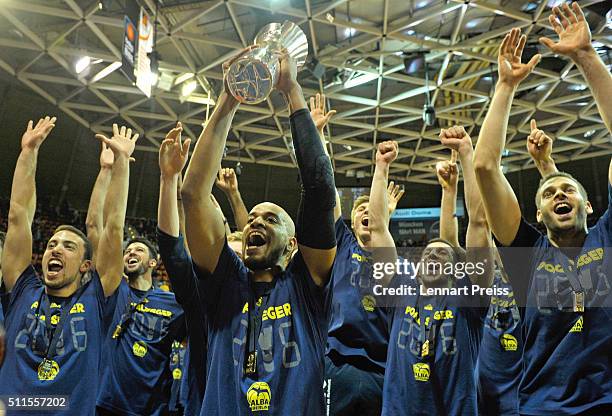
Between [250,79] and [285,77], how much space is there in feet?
0.51

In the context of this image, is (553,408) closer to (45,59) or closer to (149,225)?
(45,59)

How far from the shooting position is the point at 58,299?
309cm

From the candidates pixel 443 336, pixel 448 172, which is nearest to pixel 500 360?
pixel 443 336

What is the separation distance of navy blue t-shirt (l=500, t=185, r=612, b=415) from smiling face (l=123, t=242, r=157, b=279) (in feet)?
9.17

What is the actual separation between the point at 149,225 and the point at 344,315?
13.2 meters

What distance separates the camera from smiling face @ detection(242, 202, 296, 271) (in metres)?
2.17

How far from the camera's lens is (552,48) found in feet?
7.85

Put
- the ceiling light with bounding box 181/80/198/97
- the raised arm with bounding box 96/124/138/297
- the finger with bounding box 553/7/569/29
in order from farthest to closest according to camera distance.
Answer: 1. the ceiling light with bounding box 181/80/198/97
2. the raised arm with bounding box 96/124/138/297
3. the finger with bounding box 553/7/569/29

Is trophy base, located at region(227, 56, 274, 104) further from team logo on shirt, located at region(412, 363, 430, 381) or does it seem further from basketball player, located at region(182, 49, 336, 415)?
team logo on shirt, located at region(412, 363, 430, 381)

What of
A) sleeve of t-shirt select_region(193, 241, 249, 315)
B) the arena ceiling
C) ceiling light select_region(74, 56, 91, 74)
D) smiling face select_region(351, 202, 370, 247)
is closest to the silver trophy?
sleeve of t-shirt select_region(193, 241, 249, 315)

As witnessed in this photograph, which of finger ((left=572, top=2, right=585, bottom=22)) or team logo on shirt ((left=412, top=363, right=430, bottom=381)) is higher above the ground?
finger ((left=572, top=2, right=585, bottom=22))

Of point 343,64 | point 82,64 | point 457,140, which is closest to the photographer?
point 457,140

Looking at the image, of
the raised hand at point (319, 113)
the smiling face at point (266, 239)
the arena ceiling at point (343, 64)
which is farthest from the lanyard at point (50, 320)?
the arena ceiling at point (343, 64)

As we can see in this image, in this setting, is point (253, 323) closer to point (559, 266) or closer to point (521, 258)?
point (521, 258)
